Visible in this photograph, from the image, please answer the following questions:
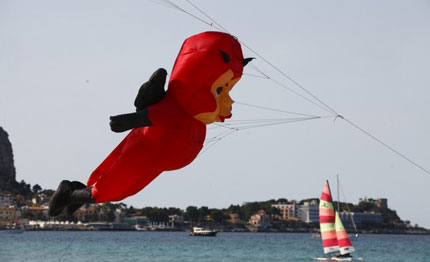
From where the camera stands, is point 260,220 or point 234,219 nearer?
point 260,220

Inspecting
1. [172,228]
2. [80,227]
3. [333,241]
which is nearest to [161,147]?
[333,241]

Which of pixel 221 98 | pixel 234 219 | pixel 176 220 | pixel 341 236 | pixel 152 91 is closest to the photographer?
pixel 152 91

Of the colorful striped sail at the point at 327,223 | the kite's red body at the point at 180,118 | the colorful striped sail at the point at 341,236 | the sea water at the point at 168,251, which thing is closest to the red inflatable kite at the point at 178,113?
the kite's red body at the point at 180,118

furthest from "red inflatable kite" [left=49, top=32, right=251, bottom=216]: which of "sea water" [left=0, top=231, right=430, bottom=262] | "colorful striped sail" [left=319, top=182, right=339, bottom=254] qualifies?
"sea water" [left=0, top=231, right=430, bottom=262]

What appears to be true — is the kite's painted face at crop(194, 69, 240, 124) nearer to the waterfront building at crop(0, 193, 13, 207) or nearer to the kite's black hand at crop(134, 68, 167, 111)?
the kite's black hand at crop(134, 68, 167, 111)

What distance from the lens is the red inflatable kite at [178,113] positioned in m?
6.55

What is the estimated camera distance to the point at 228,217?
192625mm

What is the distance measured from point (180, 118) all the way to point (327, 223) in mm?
33836

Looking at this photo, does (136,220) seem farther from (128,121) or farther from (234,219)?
(128,121)

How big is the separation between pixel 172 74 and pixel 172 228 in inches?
6796

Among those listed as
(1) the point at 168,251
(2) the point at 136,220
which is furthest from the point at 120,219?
(1) the point at 168,251

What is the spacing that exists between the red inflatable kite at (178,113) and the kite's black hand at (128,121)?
0.05m

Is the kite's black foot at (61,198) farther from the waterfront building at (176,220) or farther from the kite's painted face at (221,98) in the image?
the waterfront building at (176,220)

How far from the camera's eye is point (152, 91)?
6.52 m
